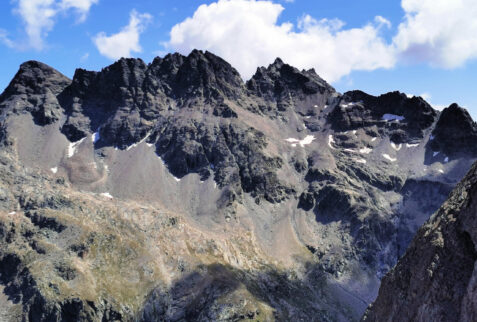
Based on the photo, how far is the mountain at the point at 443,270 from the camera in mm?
29853

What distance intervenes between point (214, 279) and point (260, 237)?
48538 mm

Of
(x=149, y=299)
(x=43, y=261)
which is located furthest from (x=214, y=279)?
(x=43, y=261)

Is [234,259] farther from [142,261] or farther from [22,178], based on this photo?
[22,178]

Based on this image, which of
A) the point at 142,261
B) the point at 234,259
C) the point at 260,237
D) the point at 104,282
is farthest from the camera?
the point at 260,237

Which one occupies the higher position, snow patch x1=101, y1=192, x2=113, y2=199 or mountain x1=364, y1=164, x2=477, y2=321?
snow patch x1=101, y1=192, x2=113, y2=199

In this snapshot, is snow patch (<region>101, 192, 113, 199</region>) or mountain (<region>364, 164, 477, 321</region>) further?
snow patch (<region>101, 192, 113, 199</region>)

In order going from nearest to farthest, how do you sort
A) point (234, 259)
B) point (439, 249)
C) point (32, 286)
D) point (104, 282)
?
1. point (439, 249)
2. point (32, 286)
3. point (104, 282)
4. point (234, 259)

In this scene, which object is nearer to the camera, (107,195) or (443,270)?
(443,270)

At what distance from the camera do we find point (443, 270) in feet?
105

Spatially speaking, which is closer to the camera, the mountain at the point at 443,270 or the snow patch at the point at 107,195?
the mountain at the point at 443,270

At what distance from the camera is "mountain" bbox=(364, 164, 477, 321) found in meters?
29.9

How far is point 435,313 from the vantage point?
31.0 meters

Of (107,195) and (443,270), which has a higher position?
(107,195)

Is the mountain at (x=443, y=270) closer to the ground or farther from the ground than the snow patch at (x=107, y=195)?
closer to the ground
